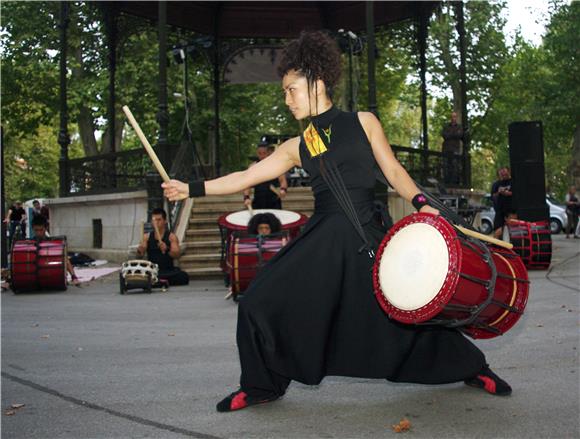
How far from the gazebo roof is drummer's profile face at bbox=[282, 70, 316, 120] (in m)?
17.2

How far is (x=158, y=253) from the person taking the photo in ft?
44.5

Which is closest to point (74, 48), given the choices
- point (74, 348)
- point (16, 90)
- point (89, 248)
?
point (16, 90)

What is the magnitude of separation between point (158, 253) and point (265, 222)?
3490mm

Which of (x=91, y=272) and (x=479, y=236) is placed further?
(x=91, y=272)

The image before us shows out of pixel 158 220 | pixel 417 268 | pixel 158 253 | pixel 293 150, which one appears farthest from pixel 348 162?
pixel 158 253

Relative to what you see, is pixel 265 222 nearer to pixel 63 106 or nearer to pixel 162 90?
pixel 162 90

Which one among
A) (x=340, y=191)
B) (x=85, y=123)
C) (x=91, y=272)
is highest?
(x=85, y=123)

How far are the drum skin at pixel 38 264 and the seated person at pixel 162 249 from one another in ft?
4.42

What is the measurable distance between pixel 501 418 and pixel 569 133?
36276 mm

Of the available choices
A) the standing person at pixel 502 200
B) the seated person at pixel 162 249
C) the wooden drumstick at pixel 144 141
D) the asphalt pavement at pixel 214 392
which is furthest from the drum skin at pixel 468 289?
the standing person at pixel 502 200

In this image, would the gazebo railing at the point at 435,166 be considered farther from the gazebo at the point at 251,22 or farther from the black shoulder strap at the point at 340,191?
the black shoulder strap at the point at 340,191

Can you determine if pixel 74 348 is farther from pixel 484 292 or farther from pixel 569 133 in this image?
pixel 569 133

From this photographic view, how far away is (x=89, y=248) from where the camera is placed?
19.6 meters

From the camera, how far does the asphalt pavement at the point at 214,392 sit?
4.36 metres
